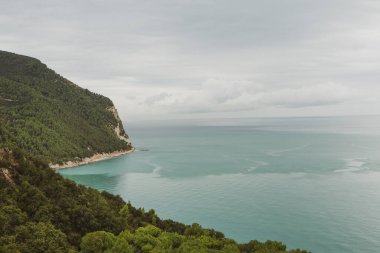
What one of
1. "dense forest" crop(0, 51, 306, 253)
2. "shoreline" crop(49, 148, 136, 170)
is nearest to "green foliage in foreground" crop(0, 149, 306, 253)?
"dense forest" crop(0, 51, 306, 253)

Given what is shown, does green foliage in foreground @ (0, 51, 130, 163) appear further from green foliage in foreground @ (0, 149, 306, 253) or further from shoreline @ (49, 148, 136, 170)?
green foliage in foreground @ (0, 149, 306, 253)

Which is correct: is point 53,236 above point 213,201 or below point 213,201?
above

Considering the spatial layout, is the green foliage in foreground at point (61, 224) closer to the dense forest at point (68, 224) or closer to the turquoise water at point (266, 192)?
the dense forest at point (68, 224)

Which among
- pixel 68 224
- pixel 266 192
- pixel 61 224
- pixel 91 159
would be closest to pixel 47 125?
pixel 91 159

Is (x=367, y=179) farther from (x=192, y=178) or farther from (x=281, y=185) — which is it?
(x=192, y=178)

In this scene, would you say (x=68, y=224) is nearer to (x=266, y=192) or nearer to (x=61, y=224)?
(x=61, y=224)

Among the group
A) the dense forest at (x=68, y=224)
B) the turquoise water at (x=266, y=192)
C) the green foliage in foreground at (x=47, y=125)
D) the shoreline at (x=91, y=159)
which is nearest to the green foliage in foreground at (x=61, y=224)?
the dense forest at (x=68, y=224)

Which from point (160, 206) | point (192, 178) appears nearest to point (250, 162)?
point (192, 178)

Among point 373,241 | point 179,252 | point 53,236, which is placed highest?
point 53,236
